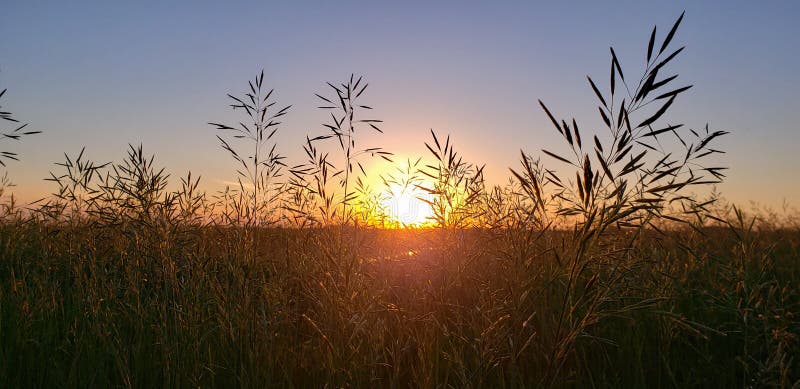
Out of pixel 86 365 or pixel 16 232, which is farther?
pixel 16 232

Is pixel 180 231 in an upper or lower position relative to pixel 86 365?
upper

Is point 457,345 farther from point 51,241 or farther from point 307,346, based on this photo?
point 51,241

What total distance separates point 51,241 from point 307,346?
2.65 meters

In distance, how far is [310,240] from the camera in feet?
13.0

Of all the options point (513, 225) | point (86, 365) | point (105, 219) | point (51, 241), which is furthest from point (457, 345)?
point (51, 241)

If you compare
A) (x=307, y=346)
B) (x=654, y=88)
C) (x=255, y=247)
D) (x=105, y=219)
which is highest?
(x=654, y=88)

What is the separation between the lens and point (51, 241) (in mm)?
3811

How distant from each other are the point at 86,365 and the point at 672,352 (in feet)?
10.4

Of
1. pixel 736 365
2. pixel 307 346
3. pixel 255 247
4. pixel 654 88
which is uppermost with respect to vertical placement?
pixel 654 88

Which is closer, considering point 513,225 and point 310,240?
point 513,225

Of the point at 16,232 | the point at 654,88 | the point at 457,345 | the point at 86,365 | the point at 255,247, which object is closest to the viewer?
the point at 654,88

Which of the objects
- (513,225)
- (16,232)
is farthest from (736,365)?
(16,232)

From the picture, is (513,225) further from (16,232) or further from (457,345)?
(16,232)

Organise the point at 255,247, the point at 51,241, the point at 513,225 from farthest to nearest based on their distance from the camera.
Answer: the point at 51,241
the point at 255,247
the point at 513,225
